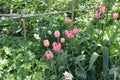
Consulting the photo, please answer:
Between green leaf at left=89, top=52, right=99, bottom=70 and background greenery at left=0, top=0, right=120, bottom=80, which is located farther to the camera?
background greenery at left=0, top=0, right=120, bottom=80

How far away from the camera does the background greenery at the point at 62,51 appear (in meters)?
2.60

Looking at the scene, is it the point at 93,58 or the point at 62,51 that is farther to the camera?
the point at 62,51

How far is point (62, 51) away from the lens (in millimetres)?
2729

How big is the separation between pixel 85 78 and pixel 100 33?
56 centimetres

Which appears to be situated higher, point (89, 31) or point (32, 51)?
point (89, 31)

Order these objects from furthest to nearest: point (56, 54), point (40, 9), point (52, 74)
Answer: point (40, 9), point (56, 54), point (52, 74)

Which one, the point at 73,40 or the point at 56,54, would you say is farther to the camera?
the point at 56,54

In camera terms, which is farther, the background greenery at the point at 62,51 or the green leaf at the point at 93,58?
the background greenery at the point at 62,51

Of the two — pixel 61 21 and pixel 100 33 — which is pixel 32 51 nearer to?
pixel 61 21

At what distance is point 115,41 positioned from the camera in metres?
2.79

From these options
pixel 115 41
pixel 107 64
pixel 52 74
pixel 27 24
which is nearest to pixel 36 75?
pixel 52 74

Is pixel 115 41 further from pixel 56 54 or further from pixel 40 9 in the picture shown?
pixel 40 9

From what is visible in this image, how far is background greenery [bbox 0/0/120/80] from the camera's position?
8.52ft

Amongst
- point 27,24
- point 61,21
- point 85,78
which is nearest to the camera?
point 85,78
